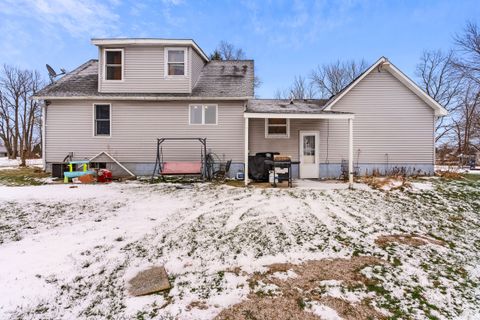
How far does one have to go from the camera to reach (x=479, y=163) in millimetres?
19250

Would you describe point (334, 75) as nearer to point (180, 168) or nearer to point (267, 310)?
point (180, 168)

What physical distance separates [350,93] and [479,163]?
16244mm

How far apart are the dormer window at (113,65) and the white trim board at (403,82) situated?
990cm

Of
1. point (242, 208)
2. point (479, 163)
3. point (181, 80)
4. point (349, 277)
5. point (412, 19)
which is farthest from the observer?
point (479, 163)

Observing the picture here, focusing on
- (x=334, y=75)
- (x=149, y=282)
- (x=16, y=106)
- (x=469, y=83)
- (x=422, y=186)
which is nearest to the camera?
(x=149, y=282)

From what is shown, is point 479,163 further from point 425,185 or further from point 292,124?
point 292,124

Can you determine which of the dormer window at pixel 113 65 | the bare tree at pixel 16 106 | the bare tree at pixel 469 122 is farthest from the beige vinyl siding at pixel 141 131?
the bare tree at pixel 16 106

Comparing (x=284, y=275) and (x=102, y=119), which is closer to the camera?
(x=284, y=275)

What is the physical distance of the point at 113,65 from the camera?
11.0 metres

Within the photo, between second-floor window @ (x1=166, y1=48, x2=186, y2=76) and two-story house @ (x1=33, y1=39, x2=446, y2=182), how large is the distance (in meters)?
0.05

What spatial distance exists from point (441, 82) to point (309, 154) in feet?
79.8

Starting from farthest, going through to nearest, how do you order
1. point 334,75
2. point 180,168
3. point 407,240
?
1. point 334,75
2. point 180,168
3. point 407,240

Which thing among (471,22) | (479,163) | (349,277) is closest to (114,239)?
(349,277)

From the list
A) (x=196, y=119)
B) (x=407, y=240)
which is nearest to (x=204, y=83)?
(x=196, y=119)
